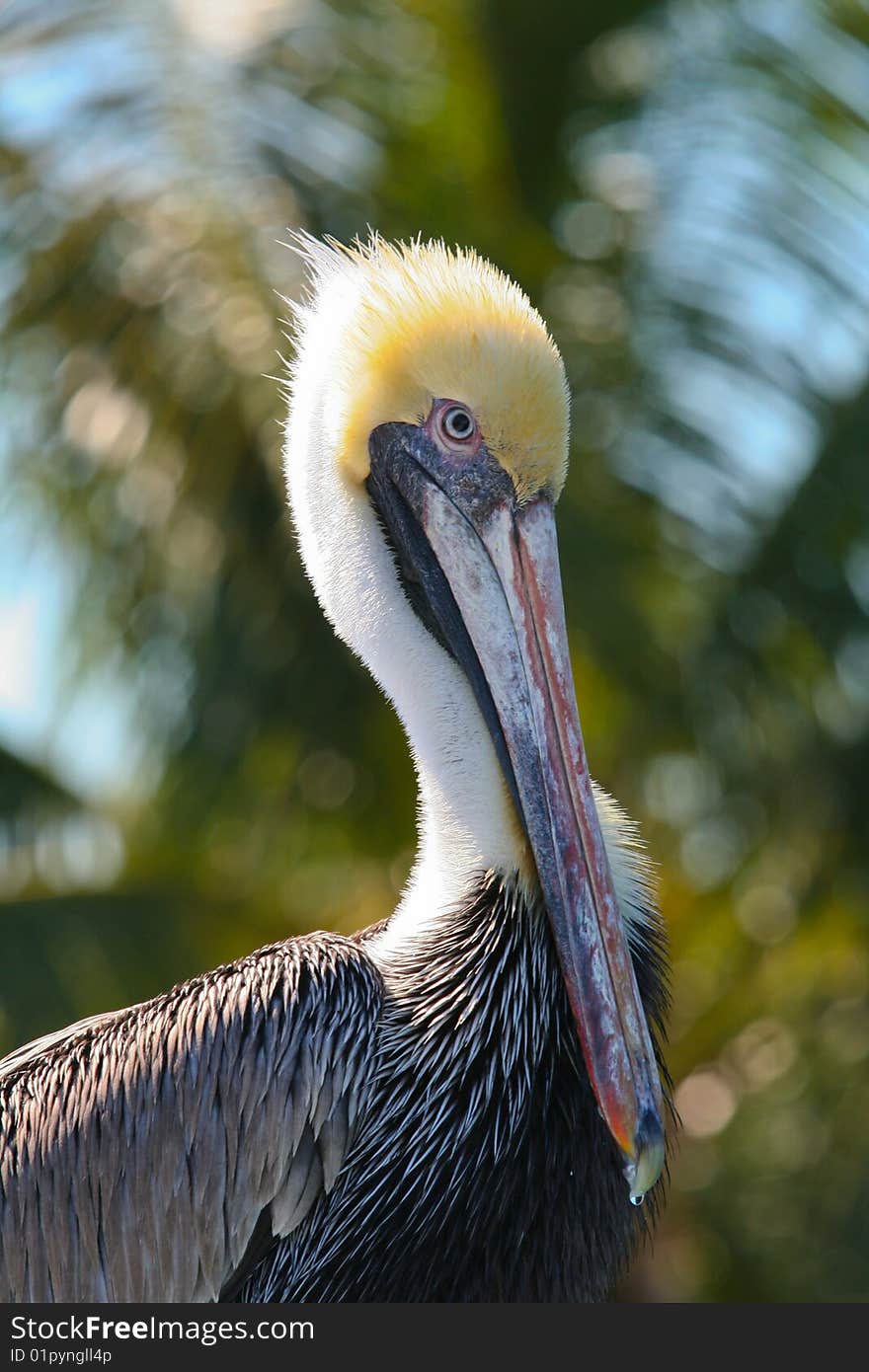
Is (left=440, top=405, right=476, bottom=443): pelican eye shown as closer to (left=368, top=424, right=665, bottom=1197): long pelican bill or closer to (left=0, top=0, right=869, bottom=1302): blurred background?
(left=368, top=424, right=665, bottom=1197): long pelican bill

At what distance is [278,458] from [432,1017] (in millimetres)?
4147

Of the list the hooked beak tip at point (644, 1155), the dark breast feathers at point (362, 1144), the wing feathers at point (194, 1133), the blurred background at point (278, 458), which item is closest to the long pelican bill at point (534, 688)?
the hooked beak tip at point (644, 1155)

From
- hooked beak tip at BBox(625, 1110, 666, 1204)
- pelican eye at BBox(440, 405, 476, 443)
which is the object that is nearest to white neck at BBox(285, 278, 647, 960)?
pelican eye at BBox(440, 405, 476, 443)

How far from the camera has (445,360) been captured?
11.4 feet

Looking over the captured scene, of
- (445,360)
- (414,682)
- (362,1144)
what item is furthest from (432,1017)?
(445,360)

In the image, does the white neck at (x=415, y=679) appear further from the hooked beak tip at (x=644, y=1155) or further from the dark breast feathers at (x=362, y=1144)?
the hooked beak tip at (x=644, y=1155)

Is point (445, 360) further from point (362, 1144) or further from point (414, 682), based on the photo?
point (362, 1144)

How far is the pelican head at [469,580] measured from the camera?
10.6ft

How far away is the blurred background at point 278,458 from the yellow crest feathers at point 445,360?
131 inches

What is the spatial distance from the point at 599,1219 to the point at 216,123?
514 centimetres

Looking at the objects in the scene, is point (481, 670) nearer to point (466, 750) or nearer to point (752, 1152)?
point (466, 750)

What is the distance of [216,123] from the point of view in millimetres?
7059

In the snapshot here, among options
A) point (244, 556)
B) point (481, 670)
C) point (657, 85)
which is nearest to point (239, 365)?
point (244, 556)

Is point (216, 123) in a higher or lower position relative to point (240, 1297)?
higher
